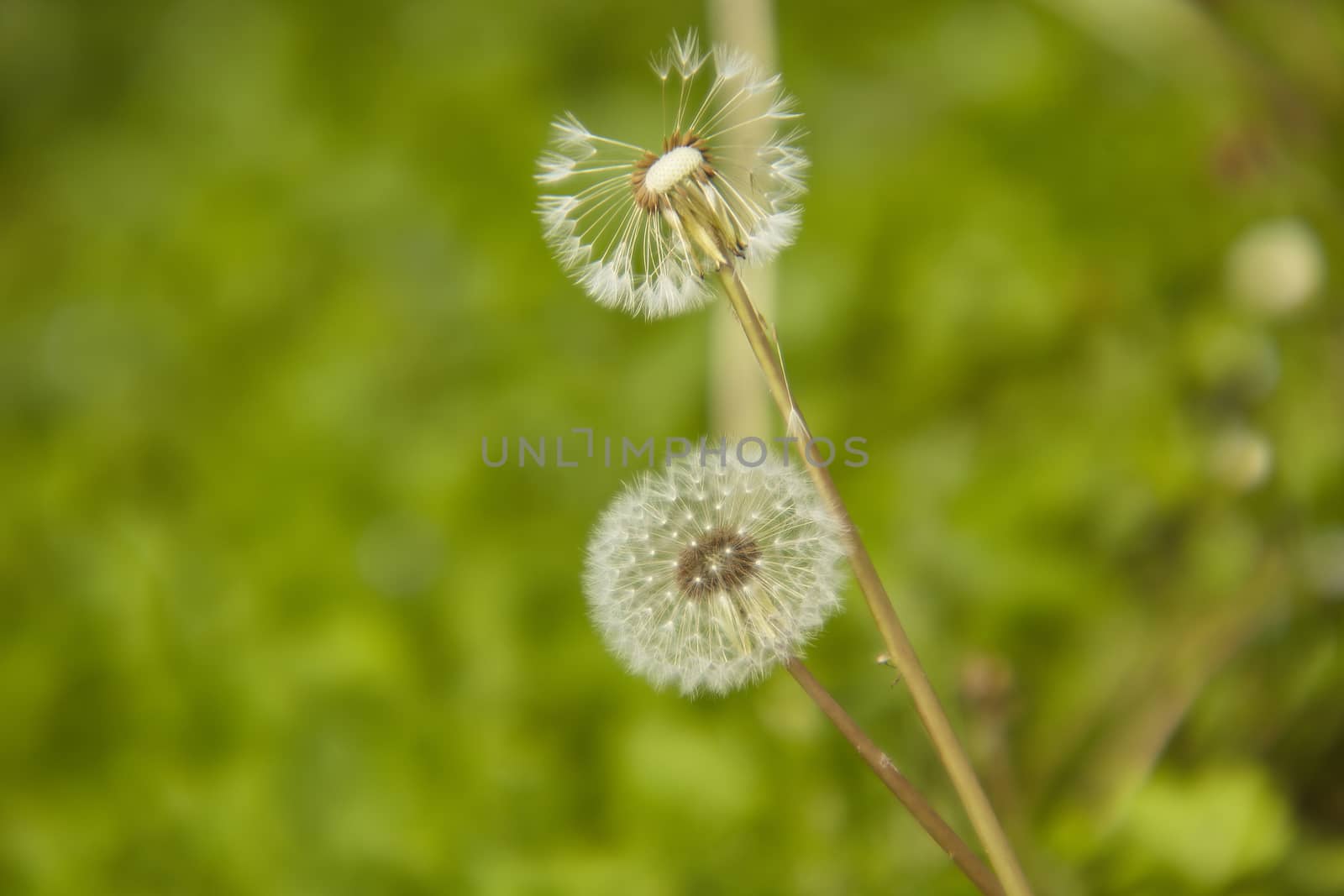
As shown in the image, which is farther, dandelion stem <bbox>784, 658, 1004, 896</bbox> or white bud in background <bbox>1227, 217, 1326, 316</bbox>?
white bud in background <bbox>1227, 217, 1326, 316</bbox>

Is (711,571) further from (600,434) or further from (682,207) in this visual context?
(600,434)

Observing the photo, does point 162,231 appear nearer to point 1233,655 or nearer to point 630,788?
point 630,788

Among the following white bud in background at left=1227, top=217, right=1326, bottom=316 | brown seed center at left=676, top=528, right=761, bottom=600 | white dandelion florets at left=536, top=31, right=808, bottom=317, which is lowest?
brown seed center at left=676, top=528, right=761, bottom=600

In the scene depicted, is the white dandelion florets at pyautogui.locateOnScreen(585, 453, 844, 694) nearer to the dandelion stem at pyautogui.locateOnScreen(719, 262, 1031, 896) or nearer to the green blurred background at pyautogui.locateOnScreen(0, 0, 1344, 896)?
the dandelion stem at pyautogui.locateOnScreen(719, 262, 1031, 896)

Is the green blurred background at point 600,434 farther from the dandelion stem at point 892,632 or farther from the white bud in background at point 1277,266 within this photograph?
the dandelion stem at point 892,632

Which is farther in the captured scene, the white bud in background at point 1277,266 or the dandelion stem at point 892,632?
the white bud in background at point 1277,266

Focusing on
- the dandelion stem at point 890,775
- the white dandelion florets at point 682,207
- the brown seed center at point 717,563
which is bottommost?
the dandelion stem at point 890,775

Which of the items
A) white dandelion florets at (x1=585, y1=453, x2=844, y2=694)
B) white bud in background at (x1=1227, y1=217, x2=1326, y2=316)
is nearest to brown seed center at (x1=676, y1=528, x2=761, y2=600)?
white dandelion florets at (x1=585, y1=453, x2=844, y2=694)

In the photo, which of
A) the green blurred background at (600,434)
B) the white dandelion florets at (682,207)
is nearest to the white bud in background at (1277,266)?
→ the green blurred background at (600,434)
